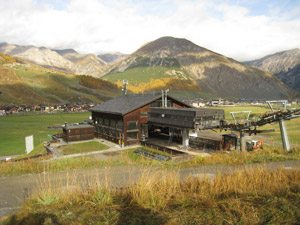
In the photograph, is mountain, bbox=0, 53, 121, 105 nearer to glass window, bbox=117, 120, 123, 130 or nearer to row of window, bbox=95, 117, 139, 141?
row of window, bbox=95, 117, 139, 141

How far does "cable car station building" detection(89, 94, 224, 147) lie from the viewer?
23.9 metres

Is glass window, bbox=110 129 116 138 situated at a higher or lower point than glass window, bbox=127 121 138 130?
lower

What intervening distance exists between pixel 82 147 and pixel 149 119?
378 inches

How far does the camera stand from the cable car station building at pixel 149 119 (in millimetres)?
23938

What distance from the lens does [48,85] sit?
172500mm

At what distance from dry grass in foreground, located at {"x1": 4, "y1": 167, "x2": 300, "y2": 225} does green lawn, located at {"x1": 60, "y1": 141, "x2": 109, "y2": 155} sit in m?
21.8

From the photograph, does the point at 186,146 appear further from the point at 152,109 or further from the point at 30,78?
the point at 30,78

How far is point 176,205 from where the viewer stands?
4.57 meters

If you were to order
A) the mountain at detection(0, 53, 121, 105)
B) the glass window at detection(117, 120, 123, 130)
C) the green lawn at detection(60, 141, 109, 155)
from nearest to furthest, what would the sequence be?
the green lawn at detection(60, 141, 109, 155) < the glass window at detection(117, 120, 123, 130) < the mountain at detection(0, 53, 121, 105)

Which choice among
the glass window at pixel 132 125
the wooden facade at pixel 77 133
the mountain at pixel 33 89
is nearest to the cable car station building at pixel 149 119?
the glass window at pixel 132 125

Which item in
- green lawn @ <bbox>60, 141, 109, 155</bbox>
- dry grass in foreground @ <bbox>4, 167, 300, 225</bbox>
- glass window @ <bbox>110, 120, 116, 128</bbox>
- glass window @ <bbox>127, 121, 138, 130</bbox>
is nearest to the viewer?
dry grass in foreground @ <bbox>4, 167, 300, 225</bbox>

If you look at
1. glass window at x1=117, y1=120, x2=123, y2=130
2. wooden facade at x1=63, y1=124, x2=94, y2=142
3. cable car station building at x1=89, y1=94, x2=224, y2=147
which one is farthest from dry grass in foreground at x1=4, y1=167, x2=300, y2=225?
wooden facade at x1=63, y1=124, x2=94, y2=142

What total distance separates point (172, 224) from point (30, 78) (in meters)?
199

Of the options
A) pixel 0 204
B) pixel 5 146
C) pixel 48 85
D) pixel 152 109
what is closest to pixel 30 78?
pixel 48 85
